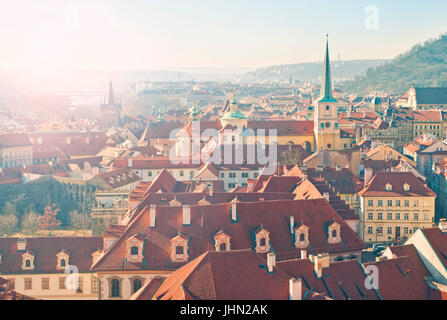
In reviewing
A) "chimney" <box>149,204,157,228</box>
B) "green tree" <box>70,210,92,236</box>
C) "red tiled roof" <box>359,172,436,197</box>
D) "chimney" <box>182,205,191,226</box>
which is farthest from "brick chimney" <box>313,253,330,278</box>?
"green tree" <box>70,210,92,236</box>

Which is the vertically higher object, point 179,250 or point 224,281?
point 224,281

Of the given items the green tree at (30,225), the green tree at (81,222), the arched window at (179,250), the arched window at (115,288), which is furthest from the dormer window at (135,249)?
the green tree at (30,225)

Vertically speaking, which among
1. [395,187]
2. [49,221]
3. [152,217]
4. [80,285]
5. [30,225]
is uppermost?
[152,217]

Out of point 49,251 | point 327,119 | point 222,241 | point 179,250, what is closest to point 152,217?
point 179,250

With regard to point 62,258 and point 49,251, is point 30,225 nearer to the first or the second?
point 49,251

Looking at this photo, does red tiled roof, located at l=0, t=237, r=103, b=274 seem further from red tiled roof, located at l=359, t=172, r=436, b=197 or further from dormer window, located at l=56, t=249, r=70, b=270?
red tiled roof, located at l=359, t=172, r=436, b=197

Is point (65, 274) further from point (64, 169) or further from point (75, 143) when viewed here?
point (75, 143)
